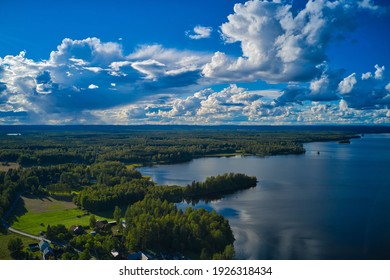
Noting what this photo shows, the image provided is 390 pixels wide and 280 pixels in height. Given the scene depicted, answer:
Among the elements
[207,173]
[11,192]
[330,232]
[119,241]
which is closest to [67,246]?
[119,241]

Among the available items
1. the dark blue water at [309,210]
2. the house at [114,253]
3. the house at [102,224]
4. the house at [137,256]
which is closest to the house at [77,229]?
the house at [102,224]

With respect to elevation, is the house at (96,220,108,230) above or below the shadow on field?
above

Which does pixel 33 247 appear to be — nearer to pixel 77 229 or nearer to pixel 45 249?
pixel 45 249

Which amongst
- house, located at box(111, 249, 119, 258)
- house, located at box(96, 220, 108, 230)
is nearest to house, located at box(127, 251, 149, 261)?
house, located at box(111, 249, 119, 258)

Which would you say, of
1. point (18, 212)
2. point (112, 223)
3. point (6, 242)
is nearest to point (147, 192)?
point (112, 223)

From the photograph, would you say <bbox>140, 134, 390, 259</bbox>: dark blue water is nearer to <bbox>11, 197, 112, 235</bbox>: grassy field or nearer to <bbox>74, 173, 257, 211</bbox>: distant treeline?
<bbox>74, 173, 257, 211</bbox>: distant treeline

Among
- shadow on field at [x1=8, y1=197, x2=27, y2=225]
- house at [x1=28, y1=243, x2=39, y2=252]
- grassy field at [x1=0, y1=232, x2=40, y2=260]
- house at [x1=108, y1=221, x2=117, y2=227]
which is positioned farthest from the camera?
shadow on field at [x1=8, y1=197, x2=27, y2=225]

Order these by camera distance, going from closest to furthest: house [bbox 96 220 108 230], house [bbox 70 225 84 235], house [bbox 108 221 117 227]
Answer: house [bbox 70 225 84 235], house [bbox 96 220 108 230], house [bbox 108 221 117 227]
